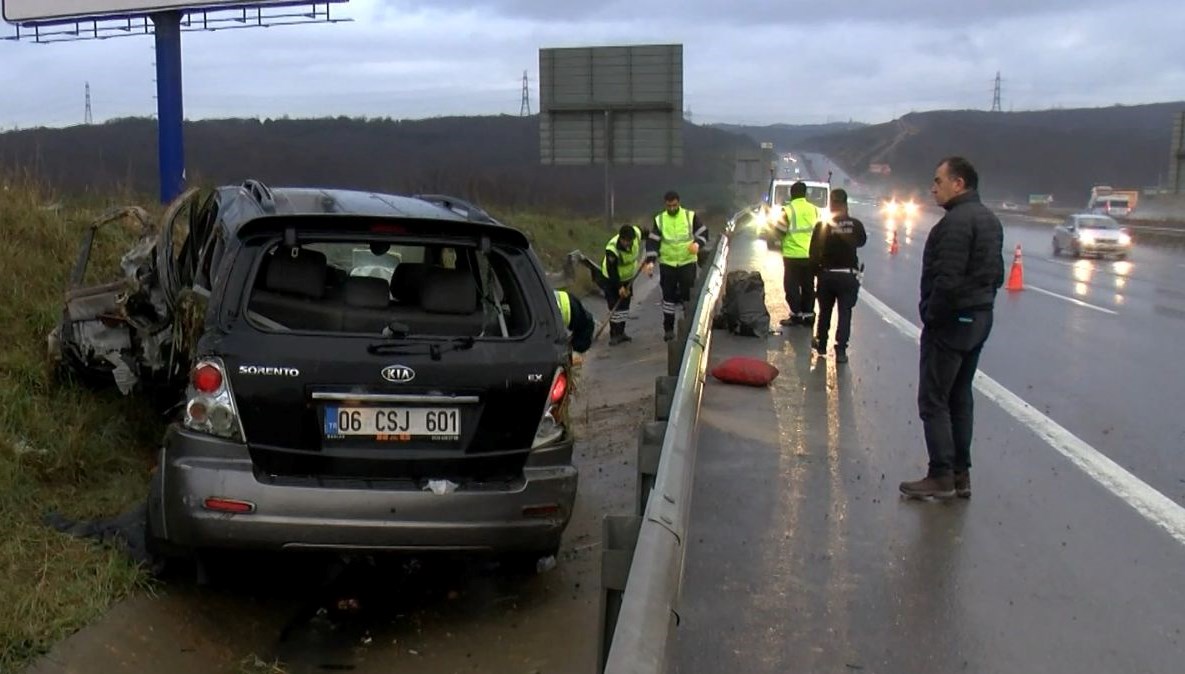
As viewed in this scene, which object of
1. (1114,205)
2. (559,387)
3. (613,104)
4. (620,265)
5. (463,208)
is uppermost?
(613,104)

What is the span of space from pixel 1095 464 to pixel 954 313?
1.95 metres

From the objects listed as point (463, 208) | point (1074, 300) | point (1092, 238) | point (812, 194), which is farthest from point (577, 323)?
point (812, 194)

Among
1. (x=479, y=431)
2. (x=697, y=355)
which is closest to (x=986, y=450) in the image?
(x=697, y=355)

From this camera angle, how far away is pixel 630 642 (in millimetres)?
2758

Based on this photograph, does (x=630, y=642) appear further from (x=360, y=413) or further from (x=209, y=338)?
(x=209, y=338)

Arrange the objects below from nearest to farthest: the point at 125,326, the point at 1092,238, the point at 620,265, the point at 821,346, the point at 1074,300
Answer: the point at 125,326 < the point at 821,346 < the point at 620,265 < the point at 1074,300 < the point at 1092,238

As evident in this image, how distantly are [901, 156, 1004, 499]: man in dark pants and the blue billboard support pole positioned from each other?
12792 millimetres

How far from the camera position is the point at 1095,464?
742 cm

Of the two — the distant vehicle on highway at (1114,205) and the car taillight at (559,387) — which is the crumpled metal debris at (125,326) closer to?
the car taillight at (559,387)

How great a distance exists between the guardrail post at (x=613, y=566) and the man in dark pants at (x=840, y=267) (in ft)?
26.1

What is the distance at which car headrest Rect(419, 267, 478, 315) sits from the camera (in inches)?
201

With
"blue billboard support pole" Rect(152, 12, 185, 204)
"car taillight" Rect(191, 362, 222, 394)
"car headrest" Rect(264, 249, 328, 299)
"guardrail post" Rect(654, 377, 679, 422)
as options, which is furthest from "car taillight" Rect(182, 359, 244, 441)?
"blue billboard support pole" Rect(152, 12, 185, 204)

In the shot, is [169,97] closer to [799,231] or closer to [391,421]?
[799,231]

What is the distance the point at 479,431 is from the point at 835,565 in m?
1.87
